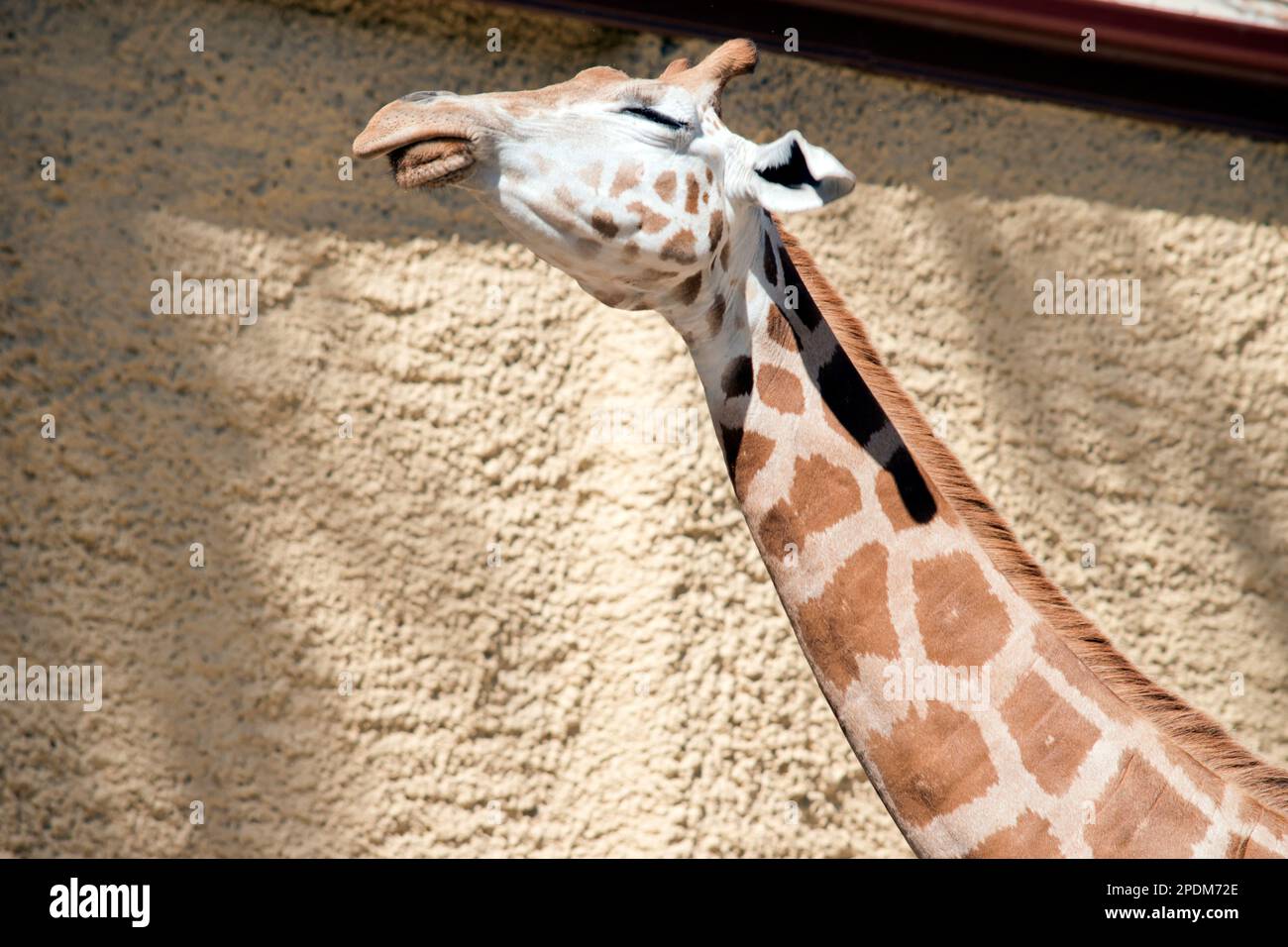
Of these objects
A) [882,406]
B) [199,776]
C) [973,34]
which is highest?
[973,34]

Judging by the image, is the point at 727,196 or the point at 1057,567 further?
the point at 1057,567

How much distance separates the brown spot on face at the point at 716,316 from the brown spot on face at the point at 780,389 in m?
0.10

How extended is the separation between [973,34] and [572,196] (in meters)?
2.48

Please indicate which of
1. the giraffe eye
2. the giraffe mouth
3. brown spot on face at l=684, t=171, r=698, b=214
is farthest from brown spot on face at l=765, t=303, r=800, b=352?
the giraffe mouth

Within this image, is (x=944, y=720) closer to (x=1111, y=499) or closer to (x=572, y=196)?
(x=572, y=196)

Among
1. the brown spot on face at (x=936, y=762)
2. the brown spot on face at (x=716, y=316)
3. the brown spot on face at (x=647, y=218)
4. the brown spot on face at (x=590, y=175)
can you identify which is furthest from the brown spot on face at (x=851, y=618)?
the brown spot on face at (x=590, y=175)

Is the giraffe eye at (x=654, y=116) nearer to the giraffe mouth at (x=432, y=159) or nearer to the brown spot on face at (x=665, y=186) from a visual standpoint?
the brown spot on face at (x=665, y=186)

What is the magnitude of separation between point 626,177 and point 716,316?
Answer: 0.28m

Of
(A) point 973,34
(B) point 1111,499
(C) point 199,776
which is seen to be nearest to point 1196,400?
(B) point 1111,499

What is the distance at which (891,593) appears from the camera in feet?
6.23

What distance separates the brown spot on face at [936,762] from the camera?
183 centimetres

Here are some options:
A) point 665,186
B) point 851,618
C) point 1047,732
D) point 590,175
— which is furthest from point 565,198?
point 1047,732

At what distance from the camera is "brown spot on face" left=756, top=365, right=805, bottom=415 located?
202cm

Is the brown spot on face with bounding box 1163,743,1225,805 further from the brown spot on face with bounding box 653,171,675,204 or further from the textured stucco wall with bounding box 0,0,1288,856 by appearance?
the textured stucco wall with bounding box 0,0,1288,856
